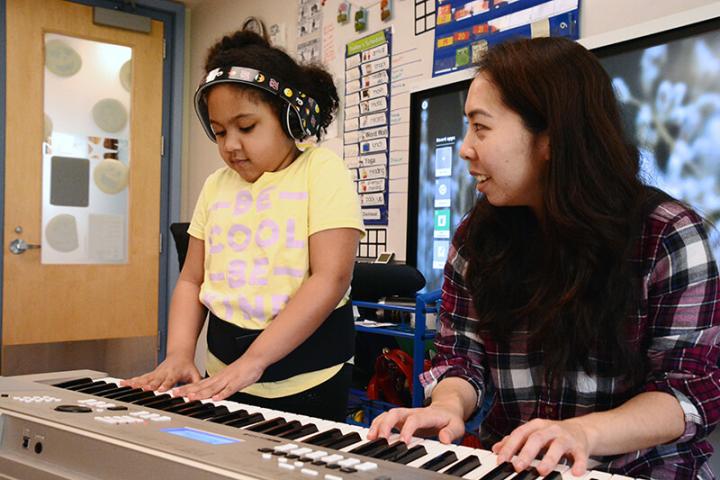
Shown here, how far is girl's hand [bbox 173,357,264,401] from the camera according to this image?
41.3 inches

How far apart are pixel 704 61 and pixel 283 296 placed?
1306mm

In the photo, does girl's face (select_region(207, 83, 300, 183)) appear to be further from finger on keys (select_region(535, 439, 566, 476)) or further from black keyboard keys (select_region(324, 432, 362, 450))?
finger on keys (select_region(535, 439, 566, 476))

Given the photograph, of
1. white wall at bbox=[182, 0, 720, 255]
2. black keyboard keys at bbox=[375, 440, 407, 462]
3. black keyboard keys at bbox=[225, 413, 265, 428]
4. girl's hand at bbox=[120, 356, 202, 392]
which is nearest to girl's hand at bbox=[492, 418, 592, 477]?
black keyboard keys at bbox=[375, 440, 407, 462]

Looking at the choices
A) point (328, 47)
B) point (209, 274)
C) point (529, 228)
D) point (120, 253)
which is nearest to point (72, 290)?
point (120, 253)

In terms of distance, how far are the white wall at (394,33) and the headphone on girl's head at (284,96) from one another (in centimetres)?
120

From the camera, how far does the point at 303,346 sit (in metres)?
1.20

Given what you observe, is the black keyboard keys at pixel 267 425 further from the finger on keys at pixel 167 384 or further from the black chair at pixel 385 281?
the black chair at pixel 385 281

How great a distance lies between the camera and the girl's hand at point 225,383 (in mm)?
1049

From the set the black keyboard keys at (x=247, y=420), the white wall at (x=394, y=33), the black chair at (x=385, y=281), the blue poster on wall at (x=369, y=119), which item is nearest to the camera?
the black keyboard keys at (x=247, y=420)

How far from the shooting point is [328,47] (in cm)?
351

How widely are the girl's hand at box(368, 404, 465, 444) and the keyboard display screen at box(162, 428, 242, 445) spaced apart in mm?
170

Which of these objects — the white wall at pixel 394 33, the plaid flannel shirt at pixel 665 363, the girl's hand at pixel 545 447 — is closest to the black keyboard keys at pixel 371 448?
the girl's hand at pixel 545 447

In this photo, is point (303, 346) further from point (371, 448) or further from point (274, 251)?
point (371, 448)

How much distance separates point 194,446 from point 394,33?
266 centimetres
